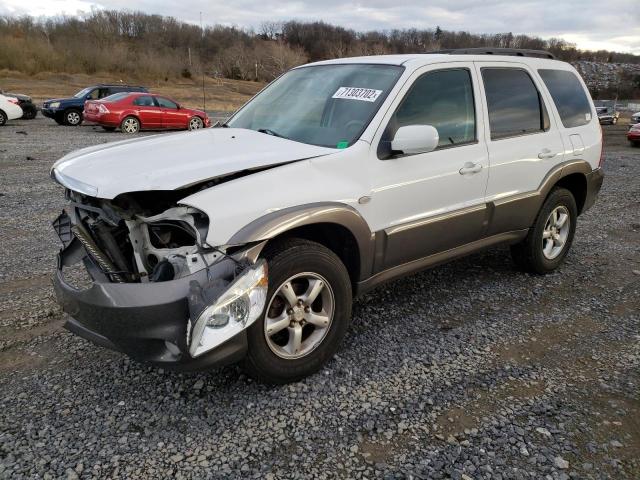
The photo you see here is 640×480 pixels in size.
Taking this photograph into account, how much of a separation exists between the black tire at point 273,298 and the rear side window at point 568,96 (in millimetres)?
3018

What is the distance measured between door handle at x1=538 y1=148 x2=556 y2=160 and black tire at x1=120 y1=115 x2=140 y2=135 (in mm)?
16422

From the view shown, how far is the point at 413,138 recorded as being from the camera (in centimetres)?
323

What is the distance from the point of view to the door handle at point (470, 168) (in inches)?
151

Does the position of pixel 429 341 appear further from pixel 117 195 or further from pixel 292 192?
pixel 117 195

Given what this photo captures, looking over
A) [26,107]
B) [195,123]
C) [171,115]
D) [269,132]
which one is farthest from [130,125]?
[269,132]

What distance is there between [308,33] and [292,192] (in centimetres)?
12247

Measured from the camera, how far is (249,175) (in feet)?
9.50

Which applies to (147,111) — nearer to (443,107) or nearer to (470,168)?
(443,107)

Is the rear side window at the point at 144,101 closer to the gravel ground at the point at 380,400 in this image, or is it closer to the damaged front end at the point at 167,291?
the gravel ground at the point at 380,400

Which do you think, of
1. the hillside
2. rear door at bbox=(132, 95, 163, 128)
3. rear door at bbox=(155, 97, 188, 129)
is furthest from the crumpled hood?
the hillside

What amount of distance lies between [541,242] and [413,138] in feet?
7.58

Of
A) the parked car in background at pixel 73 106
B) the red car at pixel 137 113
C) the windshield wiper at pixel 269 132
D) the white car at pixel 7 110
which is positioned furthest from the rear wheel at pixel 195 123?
the windshield wiper at pixel 269 132

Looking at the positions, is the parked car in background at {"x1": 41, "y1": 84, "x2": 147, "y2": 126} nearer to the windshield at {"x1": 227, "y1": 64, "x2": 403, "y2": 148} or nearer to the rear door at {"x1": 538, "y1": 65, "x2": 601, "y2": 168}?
the windshield at {"x1": 227, "y1": 64, "x2": 403, "y2": 148}

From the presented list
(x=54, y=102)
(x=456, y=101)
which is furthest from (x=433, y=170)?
(x=54, y=102)
